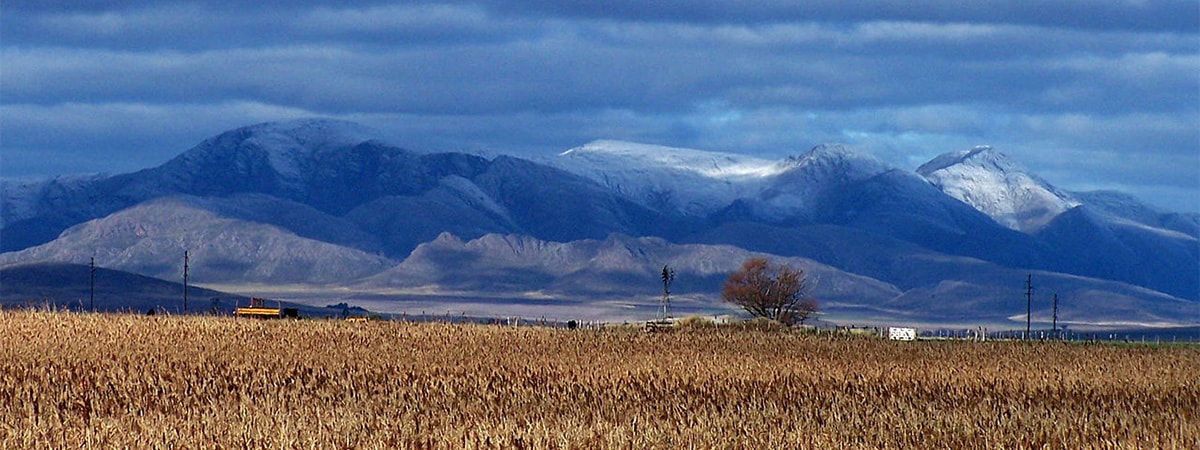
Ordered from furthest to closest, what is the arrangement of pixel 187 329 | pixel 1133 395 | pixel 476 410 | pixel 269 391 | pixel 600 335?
1. pixel 600 335
2. pixel 187 329
3. pixel 1133 395
4. pixel 269 391
5. pixel 476 410

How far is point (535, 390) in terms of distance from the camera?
35781 mm

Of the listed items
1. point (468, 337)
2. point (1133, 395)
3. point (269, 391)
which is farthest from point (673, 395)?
point (468, 337)

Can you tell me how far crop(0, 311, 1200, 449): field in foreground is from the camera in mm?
26438

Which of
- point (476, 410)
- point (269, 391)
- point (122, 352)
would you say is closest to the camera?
point (476, 410)

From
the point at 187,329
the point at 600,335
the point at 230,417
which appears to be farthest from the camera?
the point at 600,335

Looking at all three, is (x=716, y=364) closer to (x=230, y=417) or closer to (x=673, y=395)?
(x=673, y=395)

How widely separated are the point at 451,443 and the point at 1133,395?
19.1m

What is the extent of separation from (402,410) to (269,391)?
479 cm

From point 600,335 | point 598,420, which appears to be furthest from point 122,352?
point 600,335

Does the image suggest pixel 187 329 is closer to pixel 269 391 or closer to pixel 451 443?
pixel 269 391

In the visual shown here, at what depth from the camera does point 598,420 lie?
2920cm

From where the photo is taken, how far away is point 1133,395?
3866 cm

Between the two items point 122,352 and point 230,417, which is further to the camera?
point 122,352

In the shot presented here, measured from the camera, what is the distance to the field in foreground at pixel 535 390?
26438mm
